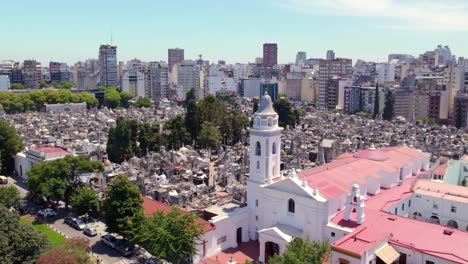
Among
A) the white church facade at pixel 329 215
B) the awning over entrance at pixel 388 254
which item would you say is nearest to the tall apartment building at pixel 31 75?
the white church facade at pixel 329 215

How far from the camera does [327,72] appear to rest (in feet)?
374

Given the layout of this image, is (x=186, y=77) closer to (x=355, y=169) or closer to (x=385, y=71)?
(x=385, y=71)

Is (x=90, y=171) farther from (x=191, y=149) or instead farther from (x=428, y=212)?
(x=428, y=212)

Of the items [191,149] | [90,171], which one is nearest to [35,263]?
[90,171]

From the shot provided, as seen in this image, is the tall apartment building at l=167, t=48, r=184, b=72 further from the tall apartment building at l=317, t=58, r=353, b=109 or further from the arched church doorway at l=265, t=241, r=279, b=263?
the arched church doorway at l=265, t=241, r=279, b=263

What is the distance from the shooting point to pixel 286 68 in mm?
151625

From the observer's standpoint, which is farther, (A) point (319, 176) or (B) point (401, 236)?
(A) point (319, 176)

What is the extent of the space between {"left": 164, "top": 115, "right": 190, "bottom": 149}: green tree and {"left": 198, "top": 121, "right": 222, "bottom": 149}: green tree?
2.01 m

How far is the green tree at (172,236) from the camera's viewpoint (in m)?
23.3

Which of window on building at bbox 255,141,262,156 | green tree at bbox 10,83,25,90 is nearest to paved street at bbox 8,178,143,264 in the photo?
window on building at bbox 255,141,262,156

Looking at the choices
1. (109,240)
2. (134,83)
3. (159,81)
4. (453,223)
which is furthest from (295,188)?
(159,81)

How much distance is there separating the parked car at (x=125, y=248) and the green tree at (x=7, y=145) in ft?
77.5

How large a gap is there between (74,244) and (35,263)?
6.92 feet

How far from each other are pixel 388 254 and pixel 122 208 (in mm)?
15237
